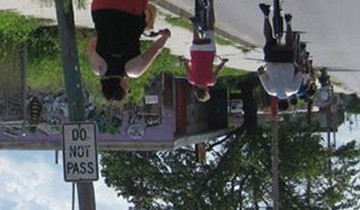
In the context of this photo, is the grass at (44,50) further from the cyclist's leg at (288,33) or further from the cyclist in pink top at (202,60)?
the cyclist in pink top at (202,60)

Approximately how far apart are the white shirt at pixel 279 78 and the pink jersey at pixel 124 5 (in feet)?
11.8

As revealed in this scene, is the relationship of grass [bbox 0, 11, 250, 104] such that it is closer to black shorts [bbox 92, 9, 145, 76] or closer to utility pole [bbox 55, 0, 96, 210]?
utility pole [bbox 55, 0, 96, 210]

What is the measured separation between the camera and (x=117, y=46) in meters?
8.59

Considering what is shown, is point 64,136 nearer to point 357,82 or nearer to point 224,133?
point 357,82

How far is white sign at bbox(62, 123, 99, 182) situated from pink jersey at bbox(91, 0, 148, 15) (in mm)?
1166

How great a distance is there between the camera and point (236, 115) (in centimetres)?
3909

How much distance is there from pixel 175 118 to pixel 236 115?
490 inches

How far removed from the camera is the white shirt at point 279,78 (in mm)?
12023

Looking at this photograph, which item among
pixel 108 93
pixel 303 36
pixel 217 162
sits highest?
pixel 303 36

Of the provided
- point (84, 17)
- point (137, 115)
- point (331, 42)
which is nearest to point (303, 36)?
point (331, 42)

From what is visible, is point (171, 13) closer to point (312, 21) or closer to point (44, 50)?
point (312, 21)

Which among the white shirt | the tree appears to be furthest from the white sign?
the tree

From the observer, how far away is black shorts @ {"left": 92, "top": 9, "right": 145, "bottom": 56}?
859cm

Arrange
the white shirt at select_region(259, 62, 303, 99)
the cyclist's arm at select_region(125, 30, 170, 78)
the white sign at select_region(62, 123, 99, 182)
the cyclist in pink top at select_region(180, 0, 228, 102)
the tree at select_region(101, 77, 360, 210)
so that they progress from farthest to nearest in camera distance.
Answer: the tree at select_region(101, 77, 360, 210)
the white shirt at select_region(259, 62, 303, 99)
the cyclist in pink top at select_region(180, 0, 228, 102)
the white sign at select_region(62, 123, 99, 182)
the cyclist's arm at select_region(125, 30, 170, 78)
